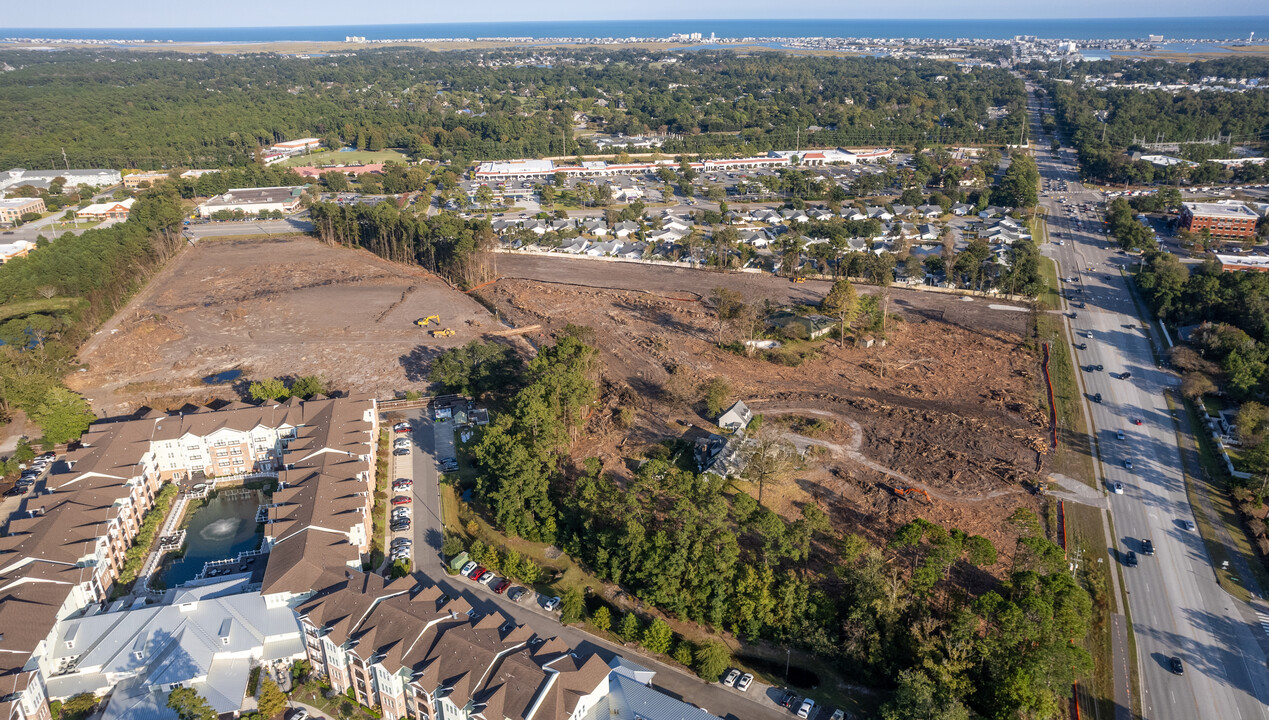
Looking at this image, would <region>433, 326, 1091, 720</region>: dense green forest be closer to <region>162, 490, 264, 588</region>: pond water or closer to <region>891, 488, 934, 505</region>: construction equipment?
<region>891, 488, 934, 505</region>: construction equipment

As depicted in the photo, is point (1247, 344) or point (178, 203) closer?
point (1247, 344)

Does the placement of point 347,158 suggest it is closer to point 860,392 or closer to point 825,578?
point 860,392

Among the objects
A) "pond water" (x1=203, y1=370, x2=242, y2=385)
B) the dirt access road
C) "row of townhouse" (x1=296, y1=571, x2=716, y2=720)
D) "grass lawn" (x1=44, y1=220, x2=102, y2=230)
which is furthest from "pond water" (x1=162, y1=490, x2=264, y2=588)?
"grass lawn" (x1=44, y1=220, x2=102, y2=230)

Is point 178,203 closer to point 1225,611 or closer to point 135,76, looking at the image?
point 1225,611

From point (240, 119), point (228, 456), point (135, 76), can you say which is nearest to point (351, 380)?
point (228, 456)

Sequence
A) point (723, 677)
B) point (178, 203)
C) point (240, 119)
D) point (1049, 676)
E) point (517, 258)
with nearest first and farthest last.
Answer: point (1049, 676), point (723, 677), point (517, 258), point (178, 203), point (240, 119)

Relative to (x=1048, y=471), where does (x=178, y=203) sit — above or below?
above

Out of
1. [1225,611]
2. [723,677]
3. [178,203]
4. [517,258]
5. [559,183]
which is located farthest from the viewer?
[559,183]
